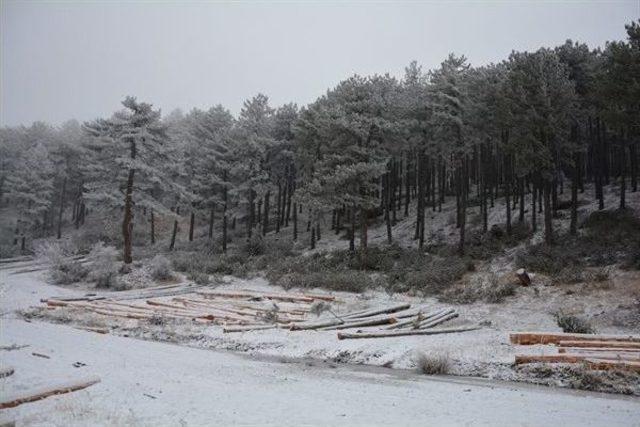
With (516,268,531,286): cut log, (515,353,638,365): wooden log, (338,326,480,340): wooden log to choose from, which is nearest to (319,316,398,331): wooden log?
(338,326,480,340): wooden log

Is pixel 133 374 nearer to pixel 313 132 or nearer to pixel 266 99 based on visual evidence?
pixel 313 132

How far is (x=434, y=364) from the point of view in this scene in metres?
10.9

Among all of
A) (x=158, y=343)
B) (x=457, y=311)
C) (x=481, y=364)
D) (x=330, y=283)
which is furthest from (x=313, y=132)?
(x=481, y=364)

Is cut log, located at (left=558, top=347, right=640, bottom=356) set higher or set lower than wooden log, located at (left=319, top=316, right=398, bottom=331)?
higher

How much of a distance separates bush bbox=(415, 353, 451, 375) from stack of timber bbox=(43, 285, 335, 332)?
659cm

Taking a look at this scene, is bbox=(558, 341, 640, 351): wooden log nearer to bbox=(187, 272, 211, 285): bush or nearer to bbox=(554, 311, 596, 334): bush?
bbox=(554, 311, 596, 334): bush

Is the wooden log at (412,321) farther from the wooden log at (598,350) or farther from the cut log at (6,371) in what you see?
the cut log at (6,371)

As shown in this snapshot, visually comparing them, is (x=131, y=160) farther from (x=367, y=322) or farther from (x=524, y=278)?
(x=524, y=278)

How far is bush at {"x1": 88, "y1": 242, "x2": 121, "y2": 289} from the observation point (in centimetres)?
Answer: 2762

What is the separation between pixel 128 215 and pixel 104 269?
18.2 ft

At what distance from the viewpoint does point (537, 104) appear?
26.5m

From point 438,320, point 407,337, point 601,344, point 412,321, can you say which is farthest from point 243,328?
point 601,344

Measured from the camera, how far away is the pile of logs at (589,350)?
976cm

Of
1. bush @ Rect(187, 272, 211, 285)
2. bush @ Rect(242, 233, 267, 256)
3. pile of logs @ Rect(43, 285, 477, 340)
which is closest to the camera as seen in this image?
pile of logs @ Rect(43, 285, 477, 340)
